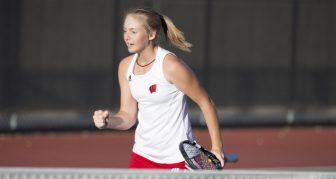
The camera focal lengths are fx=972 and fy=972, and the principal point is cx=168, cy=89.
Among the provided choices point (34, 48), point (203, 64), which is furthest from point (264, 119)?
point (34, 48)

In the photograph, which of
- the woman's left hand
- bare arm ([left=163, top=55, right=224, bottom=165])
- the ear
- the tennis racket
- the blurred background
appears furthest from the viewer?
the blurred background

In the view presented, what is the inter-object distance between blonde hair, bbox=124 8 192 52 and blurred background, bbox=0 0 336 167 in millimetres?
6457

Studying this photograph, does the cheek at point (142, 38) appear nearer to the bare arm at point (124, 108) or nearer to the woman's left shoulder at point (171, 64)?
the woman's left shoulder at point (171, 64)

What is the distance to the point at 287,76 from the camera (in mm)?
14070

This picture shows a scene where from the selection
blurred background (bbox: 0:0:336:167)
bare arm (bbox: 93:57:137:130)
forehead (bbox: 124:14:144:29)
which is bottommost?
blurred background (bbox: 0:0:336:167)

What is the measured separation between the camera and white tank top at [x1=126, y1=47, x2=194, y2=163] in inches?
204

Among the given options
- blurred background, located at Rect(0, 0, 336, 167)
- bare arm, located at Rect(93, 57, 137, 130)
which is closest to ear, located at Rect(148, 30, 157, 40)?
bare arm, located at Rect(93, 57, 137, 130)

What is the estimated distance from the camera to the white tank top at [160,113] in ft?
17.0

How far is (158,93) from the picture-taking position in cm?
518

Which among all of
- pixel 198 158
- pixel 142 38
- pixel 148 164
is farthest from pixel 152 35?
pixel 198 158

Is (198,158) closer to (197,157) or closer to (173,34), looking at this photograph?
(197,157)

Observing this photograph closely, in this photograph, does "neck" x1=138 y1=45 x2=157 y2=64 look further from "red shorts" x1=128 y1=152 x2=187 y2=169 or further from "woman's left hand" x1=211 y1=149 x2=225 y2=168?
"woman's left hand" x1=211 y1=149 x2=225 y2=168

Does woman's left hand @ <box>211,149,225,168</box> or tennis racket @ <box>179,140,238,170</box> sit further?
woman's left hand @ <box>211,149,225,168</box>

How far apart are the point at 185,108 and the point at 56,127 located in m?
7.79
